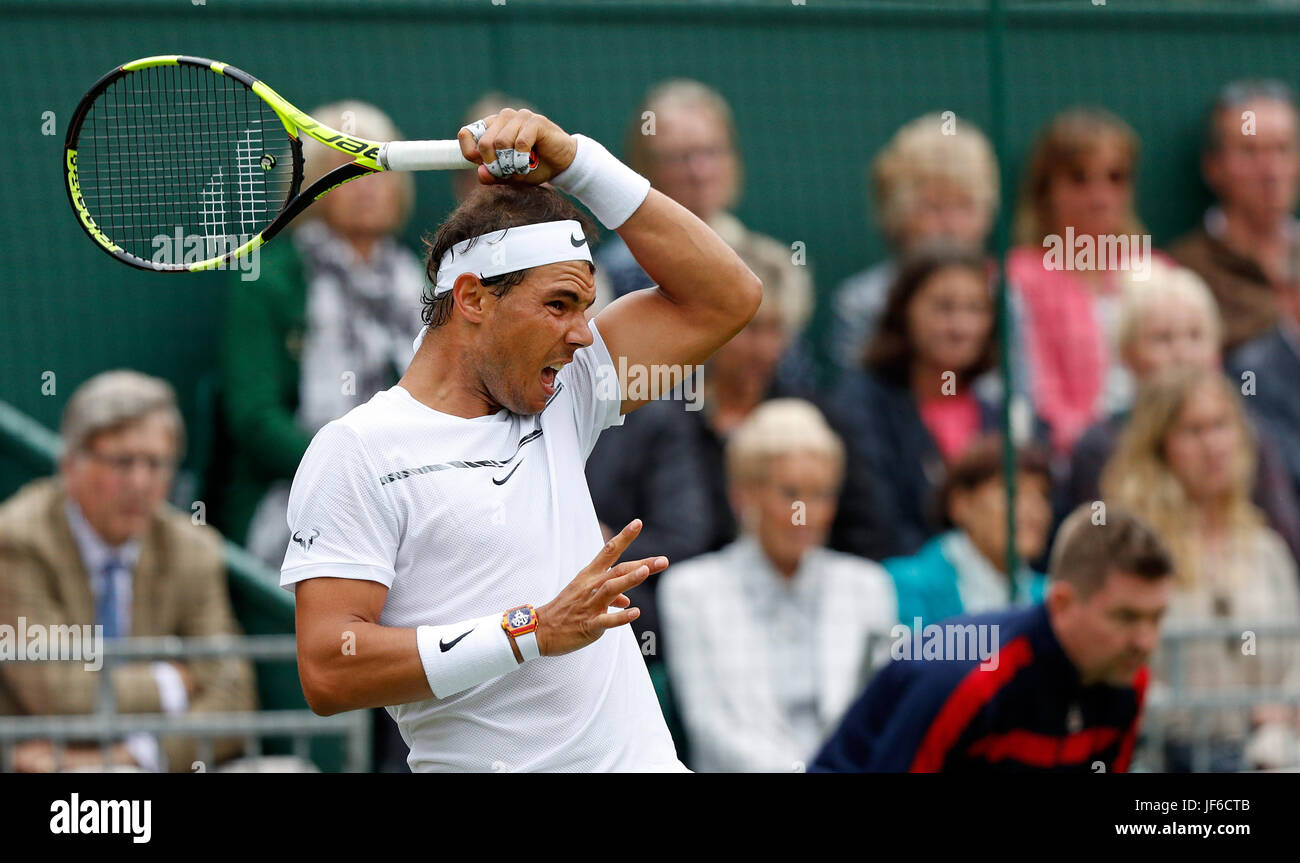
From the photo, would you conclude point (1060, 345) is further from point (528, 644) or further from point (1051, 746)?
point (528, 644)

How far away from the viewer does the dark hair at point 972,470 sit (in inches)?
232

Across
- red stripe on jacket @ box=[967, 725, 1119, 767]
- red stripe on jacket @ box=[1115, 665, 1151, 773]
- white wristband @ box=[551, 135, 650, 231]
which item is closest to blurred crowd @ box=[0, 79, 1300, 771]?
red stripe on jacket @ box=[1115, 665, 1151, 773]

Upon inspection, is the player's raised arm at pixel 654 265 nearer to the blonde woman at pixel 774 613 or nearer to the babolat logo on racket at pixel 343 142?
the babolat logo on racket at pixel 343 142

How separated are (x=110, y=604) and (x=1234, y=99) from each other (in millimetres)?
4302

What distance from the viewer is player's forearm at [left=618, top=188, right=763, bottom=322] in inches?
142

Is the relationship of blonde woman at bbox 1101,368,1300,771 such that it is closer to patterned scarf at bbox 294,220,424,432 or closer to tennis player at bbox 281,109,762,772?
patterned scarf at bbox 294,220,424,432

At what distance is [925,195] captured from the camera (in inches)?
243

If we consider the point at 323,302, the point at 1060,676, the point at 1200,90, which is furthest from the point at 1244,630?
the point at 323,302

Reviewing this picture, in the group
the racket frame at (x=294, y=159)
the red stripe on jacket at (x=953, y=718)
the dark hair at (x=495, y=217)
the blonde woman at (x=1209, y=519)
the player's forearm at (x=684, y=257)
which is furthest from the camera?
the blonde woman at (x=1209, y=519)

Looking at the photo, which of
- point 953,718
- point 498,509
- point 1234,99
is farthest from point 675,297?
point 1234,99

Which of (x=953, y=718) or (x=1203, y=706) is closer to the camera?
(x=953, y=718)

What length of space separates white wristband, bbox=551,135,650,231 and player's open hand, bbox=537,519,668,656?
0.72m

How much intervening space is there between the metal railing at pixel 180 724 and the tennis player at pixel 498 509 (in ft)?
6.16

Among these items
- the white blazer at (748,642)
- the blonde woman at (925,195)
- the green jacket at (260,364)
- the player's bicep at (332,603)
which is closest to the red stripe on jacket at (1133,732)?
the white blazer at (748,642)
